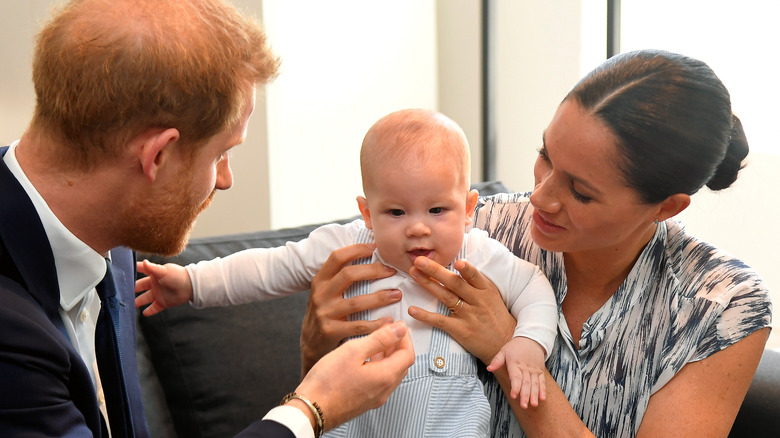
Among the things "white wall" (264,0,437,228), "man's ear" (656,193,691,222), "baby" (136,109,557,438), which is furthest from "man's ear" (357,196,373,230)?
"white wall" (264,0,437,228)

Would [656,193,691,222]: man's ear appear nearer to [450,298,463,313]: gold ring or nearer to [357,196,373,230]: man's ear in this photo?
[450,298,463,313]: gold ring

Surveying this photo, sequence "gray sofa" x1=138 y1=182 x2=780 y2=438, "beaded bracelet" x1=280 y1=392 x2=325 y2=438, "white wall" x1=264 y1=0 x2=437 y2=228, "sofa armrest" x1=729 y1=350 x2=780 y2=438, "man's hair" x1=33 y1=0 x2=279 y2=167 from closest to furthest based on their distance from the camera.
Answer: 1. "man's hair" x1=33 y1=0 x2=279 y2=167
2. "beaded bracelet" x1=280 y1=392 x2=325 y2=438
3. "sofa armrest" x1=729 y1=350 x2=780 y2=438
4. "gray sofa" x1=138 y1=182 x2=780 y2=438
5. "white wall" x1=264 y1=0 x2=437 y2=228

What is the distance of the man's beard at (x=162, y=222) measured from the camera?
139cm

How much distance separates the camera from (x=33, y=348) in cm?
119

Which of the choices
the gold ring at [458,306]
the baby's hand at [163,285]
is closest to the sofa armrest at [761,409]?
the gold ring at [458,306]

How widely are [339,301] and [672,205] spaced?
68 centimetres

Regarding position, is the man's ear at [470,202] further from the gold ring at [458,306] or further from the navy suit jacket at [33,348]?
the navy suit jacket at [33,348]

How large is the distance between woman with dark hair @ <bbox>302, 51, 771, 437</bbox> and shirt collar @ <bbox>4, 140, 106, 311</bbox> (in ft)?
1.56

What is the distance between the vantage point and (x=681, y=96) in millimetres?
1524

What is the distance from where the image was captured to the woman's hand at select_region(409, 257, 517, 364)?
1.61 m

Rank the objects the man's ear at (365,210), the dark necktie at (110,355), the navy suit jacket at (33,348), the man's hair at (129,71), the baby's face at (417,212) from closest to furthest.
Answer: the navy suit jacket at (33,348)
the man's hair at (129,71)
the dark necktie at (110,355)
the baby's face at (417,212)
the man's ear at (365,210)

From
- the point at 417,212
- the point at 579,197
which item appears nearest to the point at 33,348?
the point at 417,212

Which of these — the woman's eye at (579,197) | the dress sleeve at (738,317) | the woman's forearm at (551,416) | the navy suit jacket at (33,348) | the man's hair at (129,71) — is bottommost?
the woman's forearm at (551,416)

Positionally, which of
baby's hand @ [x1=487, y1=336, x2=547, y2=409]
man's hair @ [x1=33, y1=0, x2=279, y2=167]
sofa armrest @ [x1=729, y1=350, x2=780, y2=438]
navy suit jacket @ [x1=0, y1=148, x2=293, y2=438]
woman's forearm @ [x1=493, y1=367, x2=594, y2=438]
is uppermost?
man's hair @ [x1=33, y1=0, x2=279, y2=167]
